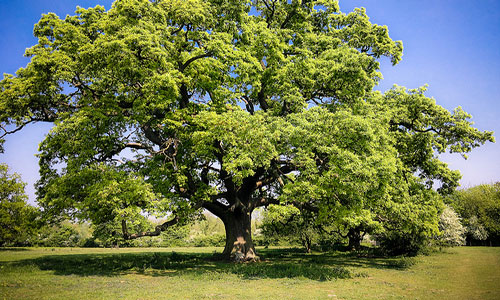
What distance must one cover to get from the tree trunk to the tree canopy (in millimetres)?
108

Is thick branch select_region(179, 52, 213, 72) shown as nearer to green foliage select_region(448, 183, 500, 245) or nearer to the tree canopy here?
the tree canopy

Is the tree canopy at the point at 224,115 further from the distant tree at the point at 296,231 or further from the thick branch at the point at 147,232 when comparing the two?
the distant tree at the point at 296,231

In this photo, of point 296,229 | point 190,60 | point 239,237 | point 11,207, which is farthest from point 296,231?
point 11,207

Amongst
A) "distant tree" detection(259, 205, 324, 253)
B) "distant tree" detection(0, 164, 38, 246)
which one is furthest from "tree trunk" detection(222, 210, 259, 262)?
"distant tree" detection(0, 164, 38, 246)

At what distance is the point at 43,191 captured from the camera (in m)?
19.1

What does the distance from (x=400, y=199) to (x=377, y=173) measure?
5854 mm

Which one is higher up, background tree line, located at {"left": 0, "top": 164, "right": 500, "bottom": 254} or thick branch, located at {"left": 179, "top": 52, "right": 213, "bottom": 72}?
thick branch, located at {"left": 179, "top": 52, "right": 213, "bottom": 72}

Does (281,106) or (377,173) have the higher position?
(281,106)

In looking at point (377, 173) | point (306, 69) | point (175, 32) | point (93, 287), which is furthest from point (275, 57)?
point (93, 287)

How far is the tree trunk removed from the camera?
21.8m

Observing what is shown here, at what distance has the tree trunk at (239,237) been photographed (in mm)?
21766

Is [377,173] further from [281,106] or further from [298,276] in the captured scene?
[281,106]

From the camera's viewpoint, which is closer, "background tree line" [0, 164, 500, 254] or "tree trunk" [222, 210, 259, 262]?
"background tree line" [0, 164, 500, 254]

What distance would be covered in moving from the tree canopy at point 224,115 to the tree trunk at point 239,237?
11cm
